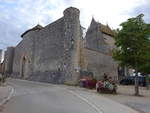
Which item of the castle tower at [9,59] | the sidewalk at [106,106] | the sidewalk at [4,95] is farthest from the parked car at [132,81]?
the castle tower at [9,59]

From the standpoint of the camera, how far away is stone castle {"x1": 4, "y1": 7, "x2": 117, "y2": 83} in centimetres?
3228

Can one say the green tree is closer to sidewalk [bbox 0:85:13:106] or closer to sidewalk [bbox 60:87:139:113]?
sidewalk [bbox 60:87:139:113]

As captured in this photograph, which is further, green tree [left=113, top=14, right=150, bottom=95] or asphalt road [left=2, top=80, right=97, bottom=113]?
green tree [left=113, top=14, right=150, bottom=95]

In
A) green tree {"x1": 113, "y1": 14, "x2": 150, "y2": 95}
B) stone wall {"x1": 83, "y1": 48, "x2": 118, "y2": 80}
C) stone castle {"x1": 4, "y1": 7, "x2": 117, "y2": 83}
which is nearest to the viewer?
green tree {"x1": 113, "y1": 14, "x2": 150, "y2": 95}

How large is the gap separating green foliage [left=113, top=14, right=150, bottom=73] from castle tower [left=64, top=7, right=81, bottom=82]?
40.1 feet

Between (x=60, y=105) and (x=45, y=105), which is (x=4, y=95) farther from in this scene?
(x=60, y=105)

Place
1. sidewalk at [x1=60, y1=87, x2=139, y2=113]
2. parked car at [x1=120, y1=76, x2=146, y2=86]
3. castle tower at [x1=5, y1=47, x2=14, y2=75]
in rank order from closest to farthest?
1. sidewalk at [x1=60, y1=87, x2=139, y2=113]
2. parked car at [x1=120, y1=76, x2=146, y2=86]
3. castle tower at [x1=5, y1=47, x2=14, y2=75]

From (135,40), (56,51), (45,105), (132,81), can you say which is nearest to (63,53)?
(56,51)

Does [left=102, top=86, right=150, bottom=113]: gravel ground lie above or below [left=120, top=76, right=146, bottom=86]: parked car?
below

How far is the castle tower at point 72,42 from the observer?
102 feet

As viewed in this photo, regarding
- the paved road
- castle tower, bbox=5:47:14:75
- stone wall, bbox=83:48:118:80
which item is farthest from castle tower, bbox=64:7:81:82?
castle tower, bbox=5:47:14:75

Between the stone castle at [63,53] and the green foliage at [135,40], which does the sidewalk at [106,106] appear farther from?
the stone castle at [63,53]

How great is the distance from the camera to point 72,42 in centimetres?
3259

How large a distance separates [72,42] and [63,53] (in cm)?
242
